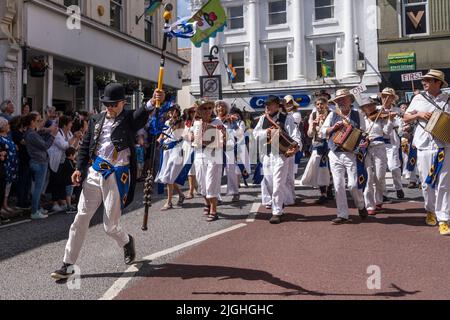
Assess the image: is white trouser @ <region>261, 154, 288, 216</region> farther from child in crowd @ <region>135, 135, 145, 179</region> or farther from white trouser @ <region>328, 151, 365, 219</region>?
child in crowd @ <region>135, 135, 145, 179</region>

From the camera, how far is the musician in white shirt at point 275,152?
720 cm

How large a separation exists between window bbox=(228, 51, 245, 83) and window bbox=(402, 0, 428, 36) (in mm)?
10716

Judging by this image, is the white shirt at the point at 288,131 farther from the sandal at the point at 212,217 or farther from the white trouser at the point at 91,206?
the white trouser at the point at 91,206

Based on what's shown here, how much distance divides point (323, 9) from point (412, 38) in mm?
6763

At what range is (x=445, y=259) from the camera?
4.98m

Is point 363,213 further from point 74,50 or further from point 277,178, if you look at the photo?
point 74,50

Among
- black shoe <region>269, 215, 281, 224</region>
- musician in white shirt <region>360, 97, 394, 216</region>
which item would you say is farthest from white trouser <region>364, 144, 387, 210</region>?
black shoe <region>269, 215, 281, 224</region>

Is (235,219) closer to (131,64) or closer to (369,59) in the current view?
(131,64)

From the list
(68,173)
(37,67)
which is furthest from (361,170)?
(37,67)

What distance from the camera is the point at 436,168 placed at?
20.4ft

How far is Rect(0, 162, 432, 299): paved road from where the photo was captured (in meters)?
4.20

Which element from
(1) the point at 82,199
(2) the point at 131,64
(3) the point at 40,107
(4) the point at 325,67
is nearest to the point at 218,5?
(1) the point at 82,199

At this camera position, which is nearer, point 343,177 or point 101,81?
point 343,177
